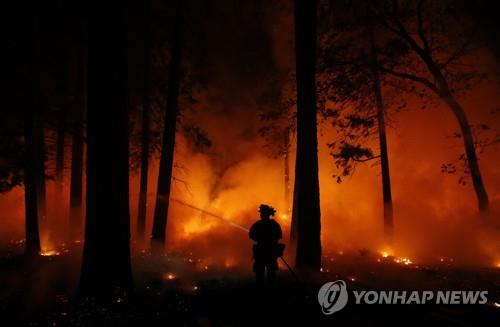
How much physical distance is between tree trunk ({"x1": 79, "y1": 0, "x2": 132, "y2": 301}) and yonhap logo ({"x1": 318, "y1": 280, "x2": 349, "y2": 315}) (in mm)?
4006

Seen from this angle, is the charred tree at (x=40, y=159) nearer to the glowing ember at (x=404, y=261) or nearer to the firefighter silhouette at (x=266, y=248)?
the firefighter silhouette at (x=266, y=248)

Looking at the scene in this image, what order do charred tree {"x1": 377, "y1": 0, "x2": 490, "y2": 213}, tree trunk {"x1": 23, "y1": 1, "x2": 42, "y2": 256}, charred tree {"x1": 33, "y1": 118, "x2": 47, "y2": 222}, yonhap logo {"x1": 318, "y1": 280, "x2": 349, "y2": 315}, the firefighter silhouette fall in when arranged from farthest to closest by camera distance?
charred tree {"x1": 33, "y1": 118, "x2": 47, "y2": 222}
charred tree {"x1": 377, "y1": 0, "x2": 490, "y2": 213}
tree trunk {"x1": 23, "y1": 1, "x2": 42, "y2": 256}
the firefighter silhouette
yonhap logo {"x1": 318, "y1": 280, "x2": 349, "y2": 315}

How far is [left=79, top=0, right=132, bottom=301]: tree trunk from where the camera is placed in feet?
25.6

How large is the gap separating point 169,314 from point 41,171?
10.5m

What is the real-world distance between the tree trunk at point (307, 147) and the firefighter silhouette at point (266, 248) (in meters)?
1.28

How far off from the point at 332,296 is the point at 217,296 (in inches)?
98.2

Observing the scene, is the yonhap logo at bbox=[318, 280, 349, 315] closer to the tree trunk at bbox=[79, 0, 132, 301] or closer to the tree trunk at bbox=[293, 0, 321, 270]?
the tree trunk at bbox=[293, 0, 321, 270]

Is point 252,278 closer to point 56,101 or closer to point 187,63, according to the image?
point 56,101

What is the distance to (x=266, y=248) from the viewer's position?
9219mm

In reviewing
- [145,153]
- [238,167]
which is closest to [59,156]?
[145,153]

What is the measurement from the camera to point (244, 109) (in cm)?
2881

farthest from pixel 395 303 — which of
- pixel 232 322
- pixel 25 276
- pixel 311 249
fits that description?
pixel 25 276

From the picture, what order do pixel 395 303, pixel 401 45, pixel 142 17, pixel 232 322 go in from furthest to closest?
pixel 142 17 < pixel 401 45 < pixel 395 303 < pixel 232 322

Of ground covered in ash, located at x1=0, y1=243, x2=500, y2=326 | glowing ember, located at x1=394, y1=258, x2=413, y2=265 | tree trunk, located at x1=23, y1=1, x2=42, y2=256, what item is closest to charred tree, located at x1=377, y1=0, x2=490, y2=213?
glowing ember, located at x1=394, y1=258, x2=413, y2=265
